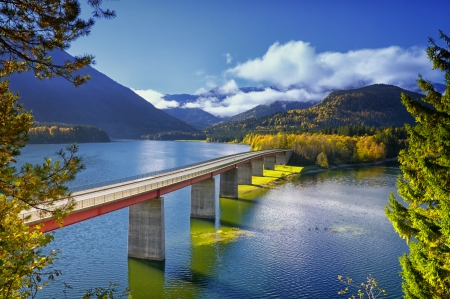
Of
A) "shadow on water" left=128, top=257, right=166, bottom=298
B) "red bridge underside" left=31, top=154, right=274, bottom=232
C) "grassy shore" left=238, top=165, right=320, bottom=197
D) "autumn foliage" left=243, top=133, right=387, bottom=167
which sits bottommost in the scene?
"shadow on water" left=128, top=257, right=166, bottom=298

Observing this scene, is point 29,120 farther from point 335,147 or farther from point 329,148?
point 335,147

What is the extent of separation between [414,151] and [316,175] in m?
83.2

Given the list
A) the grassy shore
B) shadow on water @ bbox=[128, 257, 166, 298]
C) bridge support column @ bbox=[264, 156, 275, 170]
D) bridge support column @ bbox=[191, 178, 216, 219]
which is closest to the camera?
shadow on water @ bbox=[128, 257, 166, 298]

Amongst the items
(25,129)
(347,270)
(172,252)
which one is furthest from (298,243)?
(25,129)

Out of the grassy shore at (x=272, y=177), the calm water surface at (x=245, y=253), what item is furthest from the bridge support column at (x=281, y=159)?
the calm water surface at (x=245, y=253)

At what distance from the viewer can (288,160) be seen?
392ft

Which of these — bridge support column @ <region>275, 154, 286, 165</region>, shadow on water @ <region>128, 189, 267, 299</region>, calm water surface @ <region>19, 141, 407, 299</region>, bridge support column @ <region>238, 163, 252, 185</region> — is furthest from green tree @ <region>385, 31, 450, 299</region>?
bridge support column @ <region>275, 154, 286, 165</region>

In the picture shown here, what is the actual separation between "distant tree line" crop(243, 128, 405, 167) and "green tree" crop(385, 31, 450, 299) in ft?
323

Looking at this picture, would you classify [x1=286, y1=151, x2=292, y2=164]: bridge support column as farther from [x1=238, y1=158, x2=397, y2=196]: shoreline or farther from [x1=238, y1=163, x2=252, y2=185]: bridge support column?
[x1=238, y1=163, x2=252, y2=185]: bridge support column

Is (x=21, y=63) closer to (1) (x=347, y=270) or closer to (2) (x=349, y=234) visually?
(1) (x=347, y=270)

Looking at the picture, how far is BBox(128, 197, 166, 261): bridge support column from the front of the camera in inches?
1326

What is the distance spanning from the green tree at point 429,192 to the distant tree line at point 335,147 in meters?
98.3

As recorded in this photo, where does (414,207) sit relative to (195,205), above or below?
above

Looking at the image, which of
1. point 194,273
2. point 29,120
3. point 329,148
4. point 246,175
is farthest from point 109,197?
point 329,148
